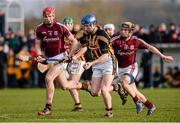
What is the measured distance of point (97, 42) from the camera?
615 inches

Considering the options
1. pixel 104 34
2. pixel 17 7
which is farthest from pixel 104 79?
pixel 17 7

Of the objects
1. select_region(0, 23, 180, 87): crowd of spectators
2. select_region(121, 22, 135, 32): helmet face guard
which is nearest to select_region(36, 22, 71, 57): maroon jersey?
select_region(121, 22, 135, 32): helmet face guard

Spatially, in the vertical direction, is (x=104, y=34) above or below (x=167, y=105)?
above

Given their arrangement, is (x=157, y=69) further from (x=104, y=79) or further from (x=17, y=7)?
(x=104, y=79)

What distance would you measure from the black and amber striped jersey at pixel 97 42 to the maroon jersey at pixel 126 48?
711 millimetres

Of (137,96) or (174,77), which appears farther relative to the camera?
(174,77)

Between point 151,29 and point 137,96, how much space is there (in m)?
13.6

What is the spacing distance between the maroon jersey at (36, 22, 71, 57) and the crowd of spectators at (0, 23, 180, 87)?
533 inches

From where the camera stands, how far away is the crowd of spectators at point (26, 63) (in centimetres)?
Result: 3041

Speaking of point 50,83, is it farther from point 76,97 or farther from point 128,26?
point 128,26

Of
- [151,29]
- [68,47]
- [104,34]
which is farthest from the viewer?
[151,29]

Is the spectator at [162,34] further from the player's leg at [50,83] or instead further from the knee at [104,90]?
the knee at [104,90]

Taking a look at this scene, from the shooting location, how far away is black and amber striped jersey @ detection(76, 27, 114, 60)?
15516 millimetres

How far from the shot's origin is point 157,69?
31.5 meters
